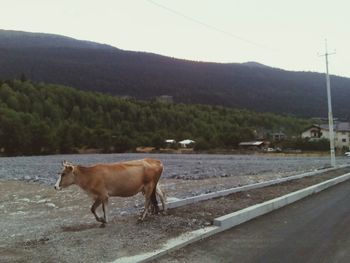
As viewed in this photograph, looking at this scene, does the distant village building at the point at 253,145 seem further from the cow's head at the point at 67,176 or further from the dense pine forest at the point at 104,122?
the cow's head at the point at 67,176

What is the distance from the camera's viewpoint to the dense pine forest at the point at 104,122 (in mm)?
93188

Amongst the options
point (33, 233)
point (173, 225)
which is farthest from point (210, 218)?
point (33, 233)

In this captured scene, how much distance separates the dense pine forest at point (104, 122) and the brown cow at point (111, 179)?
82.2m

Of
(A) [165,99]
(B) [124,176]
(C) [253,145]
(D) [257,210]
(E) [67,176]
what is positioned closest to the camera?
(E) [67,176]

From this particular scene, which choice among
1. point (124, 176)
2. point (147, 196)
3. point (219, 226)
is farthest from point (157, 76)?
point (219, 226)

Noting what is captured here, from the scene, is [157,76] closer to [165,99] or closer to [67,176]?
[165,99]

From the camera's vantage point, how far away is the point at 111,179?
10023mm

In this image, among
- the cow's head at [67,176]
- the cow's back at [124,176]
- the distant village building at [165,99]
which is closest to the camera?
the cow's head at [67,176]

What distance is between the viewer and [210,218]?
36.4 feet

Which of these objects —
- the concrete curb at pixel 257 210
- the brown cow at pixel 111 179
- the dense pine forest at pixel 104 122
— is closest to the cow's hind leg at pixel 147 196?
the brown cow at pixel 111 179

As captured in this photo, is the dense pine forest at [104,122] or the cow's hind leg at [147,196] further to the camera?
the dense pine forest at [104,122]

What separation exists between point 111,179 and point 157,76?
154 metres

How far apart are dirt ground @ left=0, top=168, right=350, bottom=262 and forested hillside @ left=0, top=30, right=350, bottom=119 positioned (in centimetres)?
14146

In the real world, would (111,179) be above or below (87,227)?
above
